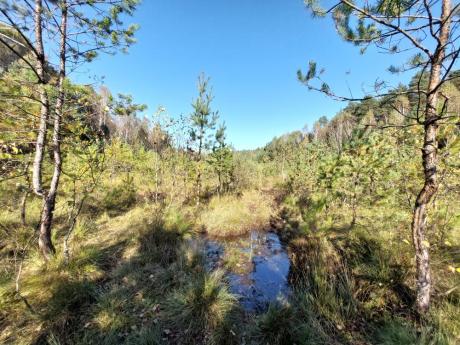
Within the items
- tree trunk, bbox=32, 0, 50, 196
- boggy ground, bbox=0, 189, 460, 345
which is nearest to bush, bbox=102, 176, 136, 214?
boggy ground, bbox=0, 189, 460, 345

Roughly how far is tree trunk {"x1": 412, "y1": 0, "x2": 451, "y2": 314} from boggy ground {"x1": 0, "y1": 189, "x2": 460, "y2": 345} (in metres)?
0.31

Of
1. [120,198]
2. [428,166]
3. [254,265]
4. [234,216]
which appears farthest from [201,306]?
[120,198]

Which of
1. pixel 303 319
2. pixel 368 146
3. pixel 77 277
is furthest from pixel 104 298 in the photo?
pixel 368 146

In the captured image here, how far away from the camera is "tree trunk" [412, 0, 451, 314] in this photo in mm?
1794

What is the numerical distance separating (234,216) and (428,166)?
5537 mm

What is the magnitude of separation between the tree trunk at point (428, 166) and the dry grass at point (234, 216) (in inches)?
183

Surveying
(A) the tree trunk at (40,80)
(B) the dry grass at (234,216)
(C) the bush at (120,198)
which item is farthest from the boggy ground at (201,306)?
(C) the bush at (120,198)

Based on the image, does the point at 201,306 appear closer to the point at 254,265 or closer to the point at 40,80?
the point at 254,265

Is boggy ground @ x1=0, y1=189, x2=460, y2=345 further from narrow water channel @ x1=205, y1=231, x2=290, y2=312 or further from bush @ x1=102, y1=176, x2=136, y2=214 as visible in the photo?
bush @ x1=102, y1=176, x2=136, y2=214

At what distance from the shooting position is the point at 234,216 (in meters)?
6.92

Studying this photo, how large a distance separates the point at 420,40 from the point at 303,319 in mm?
3421

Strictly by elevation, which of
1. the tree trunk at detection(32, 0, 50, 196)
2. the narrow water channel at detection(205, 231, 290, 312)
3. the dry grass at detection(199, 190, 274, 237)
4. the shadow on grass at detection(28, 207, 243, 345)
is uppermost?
the tree trunk at detection(32, 0, 50, 196)

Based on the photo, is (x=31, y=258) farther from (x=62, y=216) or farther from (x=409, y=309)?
(x=409, y=309)

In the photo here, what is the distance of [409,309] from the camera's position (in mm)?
2338
